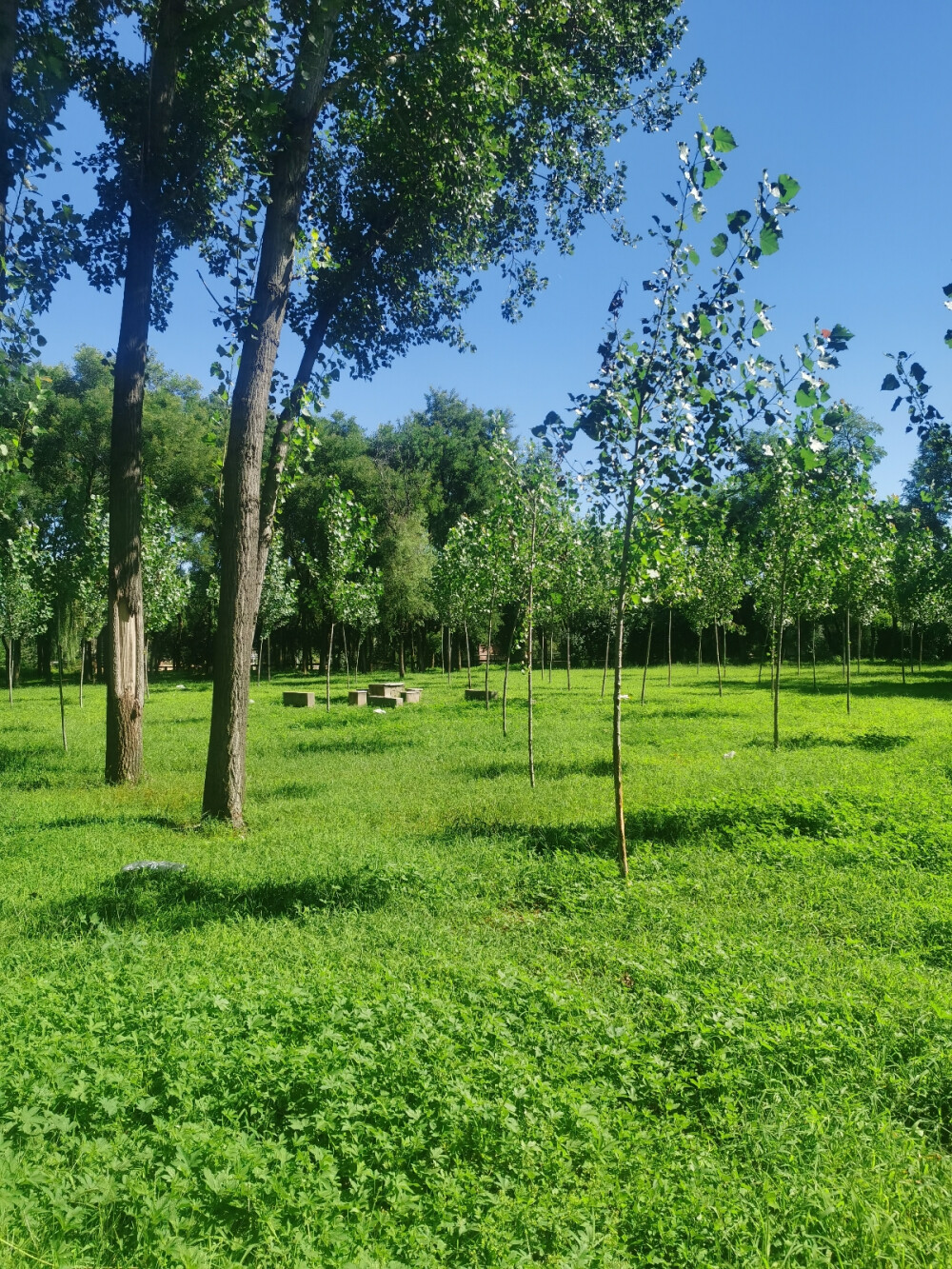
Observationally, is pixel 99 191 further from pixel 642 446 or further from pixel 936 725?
pixel 936 725

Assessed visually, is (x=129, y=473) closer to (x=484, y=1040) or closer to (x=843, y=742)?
(x=484, y=1040)

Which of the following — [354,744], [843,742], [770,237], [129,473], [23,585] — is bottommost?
[354,744]

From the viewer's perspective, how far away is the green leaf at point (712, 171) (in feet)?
18.4

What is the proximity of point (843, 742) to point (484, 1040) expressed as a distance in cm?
1218

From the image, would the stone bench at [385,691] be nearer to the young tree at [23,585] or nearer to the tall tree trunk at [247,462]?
the young tree at [23,585]

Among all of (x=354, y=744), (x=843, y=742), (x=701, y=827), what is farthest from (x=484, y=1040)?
(x=843, y=742)

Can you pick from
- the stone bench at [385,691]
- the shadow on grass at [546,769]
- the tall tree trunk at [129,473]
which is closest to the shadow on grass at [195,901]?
the tall tree trunk at [129,473]

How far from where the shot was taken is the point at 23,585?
21.5 meters

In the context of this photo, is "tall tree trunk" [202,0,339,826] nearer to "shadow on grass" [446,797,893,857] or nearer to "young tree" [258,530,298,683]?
"shadow on grass" [446,797,893,857]

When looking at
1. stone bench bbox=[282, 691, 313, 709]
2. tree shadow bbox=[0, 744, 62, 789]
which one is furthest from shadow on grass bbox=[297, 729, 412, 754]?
stone bench bbox=[282, 691, 313, 709]

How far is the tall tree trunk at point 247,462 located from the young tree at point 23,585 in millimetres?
8594

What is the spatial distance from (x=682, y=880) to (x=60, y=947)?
474 centimetres

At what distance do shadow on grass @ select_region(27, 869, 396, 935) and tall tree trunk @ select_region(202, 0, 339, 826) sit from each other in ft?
6.99

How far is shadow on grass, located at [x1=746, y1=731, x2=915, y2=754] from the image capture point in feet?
43.1
